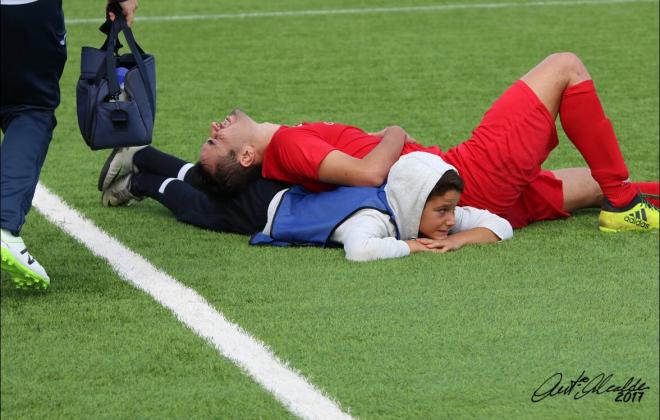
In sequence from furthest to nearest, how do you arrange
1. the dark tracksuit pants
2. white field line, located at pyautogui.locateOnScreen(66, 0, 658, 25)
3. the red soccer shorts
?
white field line, located at pyautogui.locateOnScreen(66, 0, 658, 25) < the red soccer shorts < the dark tracksuit pants

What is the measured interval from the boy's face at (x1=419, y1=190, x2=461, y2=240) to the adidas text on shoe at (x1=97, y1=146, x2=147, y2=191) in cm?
154

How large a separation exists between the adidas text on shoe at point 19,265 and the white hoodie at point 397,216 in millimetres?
1230

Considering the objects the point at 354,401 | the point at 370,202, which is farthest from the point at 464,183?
the point at 354,401

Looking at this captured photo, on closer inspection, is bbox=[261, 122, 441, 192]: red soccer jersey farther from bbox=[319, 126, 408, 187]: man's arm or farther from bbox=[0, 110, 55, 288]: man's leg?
bbox=[0, 110, 55, 288]: man's leg

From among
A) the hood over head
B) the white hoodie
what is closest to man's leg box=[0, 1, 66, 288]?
the white hoodie

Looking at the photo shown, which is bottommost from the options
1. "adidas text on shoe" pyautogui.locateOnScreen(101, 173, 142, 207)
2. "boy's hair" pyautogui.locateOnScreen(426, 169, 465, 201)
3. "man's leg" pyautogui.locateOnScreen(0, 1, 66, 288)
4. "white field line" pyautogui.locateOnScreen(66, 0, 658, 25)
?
"white field line" pyautogui.locateOnScreen(66, 0, 658, 25)

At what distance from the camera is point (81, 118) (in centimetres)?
522

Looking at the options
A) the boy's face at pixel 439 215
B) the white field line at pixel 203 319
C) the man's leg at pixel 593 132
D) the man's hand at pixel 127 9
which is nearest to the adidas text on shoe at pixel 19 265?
the white field line at pixel 203 319

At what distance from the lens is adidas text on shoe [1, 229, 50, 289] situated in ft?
15.5

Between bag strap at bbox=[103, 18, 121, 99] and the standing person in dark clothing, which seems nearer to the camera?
the standing person in dark clothing

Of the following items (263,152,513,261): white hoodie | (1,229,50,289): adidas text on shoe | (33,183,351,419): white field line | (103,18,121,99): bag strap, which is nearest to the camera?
(33,183,351,419): white field line

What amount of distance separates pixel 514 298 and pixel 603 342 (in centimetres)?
52

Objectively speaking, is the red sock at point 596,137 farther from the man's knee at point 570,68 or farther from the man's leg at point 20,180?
the man's leg at point 20,180

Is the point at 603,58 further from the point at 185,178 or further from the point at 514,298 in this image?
the point at 514,298
